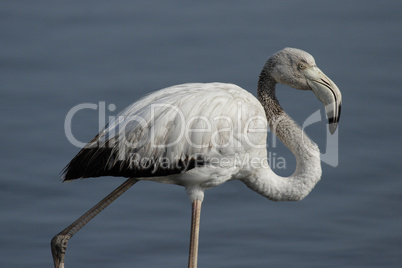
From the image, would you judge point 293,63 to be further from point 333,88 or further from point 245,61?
point 245,61

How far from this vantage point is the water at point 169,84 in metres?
8.42

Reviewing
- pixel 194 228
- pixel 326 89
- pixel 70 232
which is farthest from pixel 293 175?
pixel 70 232

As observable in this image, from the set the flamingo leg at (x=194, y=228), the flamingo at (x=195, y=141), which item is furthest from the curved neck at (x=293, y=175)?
the flamingo leg at (x=194, y=228)

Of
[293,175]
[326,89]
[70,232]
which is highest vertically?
[326,89]

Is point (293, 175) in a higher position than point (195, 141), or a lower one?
lower

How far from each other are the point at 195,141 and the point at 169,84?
3613mm

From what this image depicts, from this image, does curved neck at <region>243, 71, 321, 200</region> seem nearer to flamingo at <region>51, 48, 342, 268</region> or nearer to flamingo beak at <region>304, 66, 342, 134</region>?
flamingo at <region>51, 48, 342, 268</region>

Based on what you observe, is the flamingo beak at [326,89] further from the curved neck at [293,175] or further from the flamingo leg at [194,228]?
the flamingo leg at [194,228]

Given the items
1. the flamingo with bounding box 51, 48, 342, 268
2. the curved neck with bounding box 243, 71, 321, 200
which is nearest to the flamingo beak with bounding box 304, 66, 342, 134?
the flamingo with bounding box 51, 48, 342, 268

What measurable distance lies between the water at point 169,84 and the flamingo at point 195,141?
1432mm

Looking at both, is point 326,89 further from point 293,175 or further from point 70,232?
point 70,232

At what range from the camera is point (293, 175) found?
23.5ft

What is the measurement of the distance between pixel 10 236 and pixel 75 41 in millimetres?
3571

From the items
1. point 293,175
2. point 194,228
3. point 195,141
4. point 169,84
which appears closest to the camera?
point 195,141
